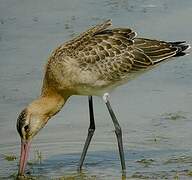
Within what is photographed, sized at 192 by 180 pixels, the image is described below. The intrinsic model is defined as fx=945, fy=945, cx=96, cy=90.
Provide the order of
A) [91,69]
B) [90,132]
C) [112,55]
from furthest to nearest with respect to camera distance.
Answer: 1. [90,132]
2. [112,55]
3. [91,69]

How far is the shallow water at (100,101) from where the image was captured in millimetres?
11148

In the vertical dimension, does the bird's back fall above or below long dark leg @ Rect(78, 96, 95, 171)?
above

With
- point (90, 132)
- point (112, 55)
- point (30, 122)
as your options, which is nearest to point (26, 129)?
point (30, 122)

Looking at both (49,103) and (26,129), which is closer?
(26,129)

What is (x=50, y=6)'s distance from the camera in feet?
54.2

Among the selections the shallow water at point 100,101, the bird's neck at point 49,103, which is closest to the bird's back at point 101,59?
the bird's neck at point 49,103

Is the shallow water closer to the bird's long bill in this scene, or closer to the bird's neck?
the bird's long bill

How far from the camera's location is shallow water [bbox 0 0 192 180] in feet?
36.6

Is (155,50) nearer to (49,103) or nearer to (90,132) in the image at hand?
(90,132)

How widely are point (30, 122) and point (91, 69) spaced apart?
979 millimetres

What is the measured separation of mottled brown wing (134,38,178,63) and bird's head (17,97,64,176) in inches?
53.1

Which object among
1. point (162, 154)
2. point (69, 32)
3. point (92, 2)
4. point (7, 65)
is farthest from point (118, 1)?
point (162, 154)

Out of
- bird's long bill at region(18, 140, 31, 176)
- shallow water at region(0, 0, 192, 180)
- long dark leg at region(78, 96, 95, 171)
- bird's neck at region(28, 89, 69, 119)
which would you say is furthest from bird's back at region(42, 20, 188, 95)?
bird's long bill at region(18, 140, 31, 176)

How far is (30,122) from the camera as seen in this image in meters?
10.7
